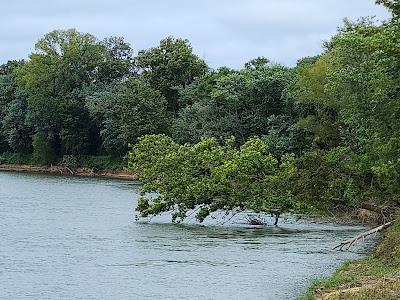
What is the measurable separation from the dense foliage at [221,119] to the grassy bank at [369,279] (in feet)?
17.0

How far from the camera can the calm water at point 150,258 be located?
2392 centimetres

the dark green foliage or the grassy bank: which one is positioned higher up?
the dark green foliage

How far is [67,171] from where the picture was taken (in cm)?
9562

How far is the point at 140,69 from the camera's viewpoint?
324 feet

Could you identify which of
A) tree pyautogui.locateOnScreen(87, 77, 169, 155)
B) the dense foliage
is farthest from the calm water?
tree pyautogui.locateOnScreen(87, 77, 169, 155)

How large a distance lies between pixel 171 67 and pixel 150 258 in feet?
212

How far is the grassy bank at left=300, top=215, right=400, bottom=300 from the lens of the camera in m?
17.9

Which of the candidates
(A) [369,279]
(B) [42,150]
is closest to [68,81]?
(B) [42,150]

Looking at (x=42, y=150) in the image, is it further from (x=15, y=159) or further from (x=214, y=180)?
(x=214, y=180)

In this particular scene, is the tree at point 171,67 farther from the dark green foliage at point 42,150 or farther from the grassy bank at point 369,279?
the grassy bank at point 369,279

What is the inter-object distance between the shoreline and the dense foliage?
1287mm

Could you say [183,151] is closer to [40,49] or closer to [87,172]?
[87,172]

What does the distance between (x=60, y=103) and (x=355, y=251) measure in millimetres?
67519

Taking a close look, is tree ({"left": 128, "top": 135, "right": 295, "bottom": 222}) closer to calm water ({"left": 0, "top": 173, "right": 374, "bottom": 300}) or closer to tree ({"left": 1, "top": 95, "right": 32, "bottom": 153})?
calm water ({"left": 0, "top": 173, "right": 374, "bottom": 300})
